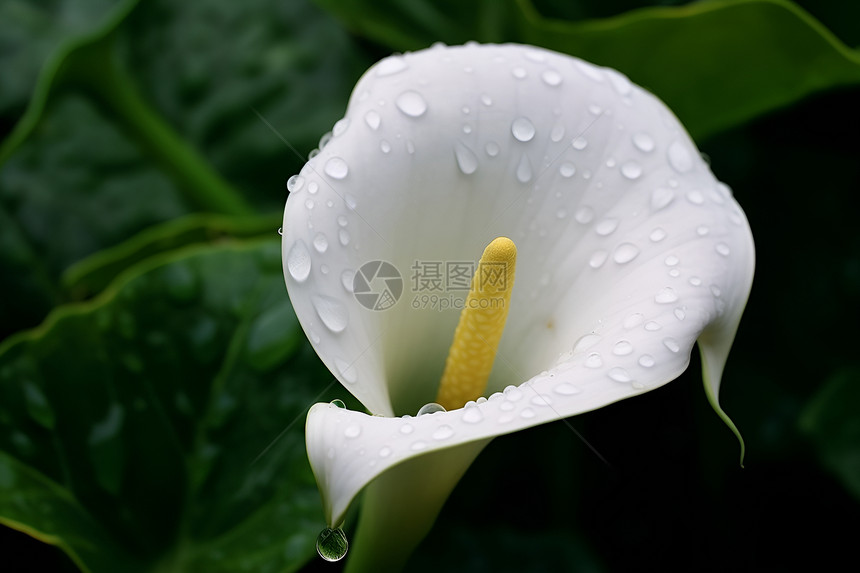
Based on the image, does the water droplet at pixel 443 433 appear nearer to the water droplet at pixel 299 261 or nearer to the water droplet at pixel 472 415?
the water droplet at pixel 472 415

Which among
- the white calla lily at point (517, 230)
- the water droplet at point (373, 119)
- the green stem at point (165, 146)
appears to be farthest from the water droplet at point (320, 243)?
the green stem at point (165, 146)

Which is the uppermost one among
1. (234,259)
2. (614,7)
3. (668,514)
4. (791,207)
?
(614,7)

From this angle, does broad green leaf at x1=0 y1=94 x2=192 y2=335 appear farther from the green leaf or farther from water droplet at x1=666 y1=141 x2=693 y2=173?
the green leaf

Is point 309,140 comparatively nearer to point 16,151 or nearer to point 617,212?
point 16,151

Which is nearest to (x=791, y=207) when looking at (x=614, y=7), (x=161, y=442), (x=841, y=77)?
(x=841, y=77)

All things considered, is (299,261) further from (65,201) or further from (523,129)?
(65,201)

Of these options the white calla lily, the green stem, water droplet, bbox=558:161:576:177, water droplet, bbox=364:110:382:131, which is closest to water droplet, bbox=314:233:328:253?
the white calla lily

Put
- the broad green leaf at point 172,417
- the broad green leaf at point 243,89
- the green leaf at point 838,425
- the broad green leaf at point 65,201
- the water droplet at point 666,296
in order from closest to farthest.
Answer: the water droplet at point 666,296
the broad green leaf at point 172,417
the green leaf at point 838,425
the broad green leaf at point 65,201
the broad green leaf at point 243,89
